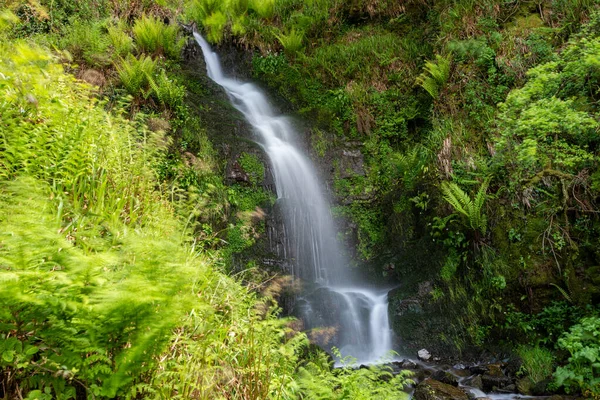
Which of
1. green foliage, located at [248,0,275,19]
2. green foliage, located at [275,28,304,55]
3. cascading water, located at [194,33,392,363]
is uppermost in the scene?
green foliage, located at [248,0,275,19]

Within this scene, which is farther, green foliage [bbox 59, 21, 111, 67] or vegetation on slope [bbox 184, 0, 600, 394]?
green foliage [bbox 59, 21, 111, 67]

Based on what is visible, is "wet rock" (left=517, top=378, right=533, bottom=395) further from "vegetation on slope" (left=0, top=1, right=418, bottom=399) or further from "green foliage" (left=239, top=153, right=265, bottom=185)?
"green foliage" (left=239, top=153, right=265, bottom=185)

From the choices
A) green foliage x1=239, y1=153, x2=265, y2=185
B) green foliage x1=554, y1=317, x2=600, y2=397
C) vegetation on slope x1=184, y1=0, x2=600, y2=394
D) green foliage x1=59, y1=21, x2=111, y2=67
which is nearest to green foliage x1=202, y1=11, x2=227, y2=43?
vegetation on slope x1=184, y1=0, x2=600, y2=394

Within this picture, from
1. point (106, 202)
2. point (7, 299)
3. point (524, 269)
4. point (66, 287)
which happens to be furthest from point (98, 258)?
point (524, 269)

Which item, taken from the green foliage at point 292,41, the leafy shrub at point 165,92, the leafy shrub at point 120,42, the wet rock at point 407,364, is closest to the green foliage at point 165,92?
the leafy shrub at point 165,92

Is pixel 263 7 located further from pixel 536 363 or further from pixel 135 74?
pixel 536 363

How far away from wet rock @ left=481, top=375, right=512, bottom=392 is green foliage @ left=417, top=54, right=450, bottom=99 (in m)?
5.00

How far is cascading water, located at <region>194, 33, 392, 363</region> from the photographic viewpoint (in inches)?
223

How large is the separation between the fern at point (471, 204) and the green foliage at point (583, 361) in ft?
5.25

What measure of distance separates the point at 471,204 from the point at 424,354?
215 cm

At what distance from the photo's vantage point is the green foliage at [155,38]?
8.12m

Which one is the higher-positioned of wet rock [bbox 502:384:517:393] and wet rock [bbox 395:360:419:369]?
wet rock [bbox 395:360:419:369]

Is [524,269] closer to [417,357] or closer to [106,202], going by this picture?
[417,357]

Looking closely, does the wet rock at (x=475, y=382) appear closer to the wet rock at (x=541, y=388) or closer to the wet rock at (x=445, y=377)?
the wet rock at (x=445, y=377)
